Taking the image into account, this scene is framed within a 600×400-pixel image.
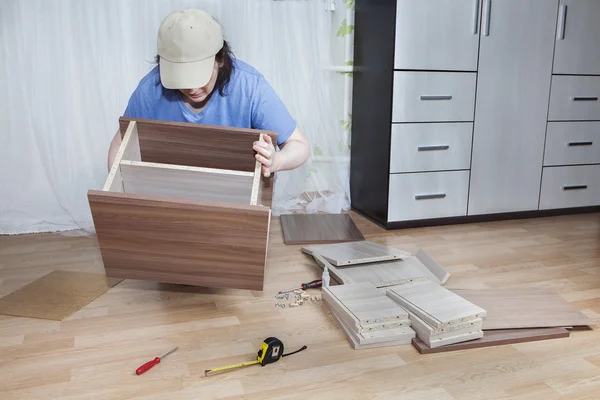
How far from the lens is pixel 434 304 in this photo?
4.65ft

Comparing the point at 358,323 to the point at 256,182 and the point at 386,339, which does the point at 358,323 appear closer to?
the point at 386,339

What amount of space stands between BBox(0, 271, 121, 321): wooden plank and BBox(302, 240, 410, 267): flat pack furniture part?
802 millimetres

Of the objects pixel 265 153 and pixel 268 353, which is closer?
pixel 268 353

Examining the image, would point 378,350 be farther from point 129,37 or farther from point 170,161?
point 129,37

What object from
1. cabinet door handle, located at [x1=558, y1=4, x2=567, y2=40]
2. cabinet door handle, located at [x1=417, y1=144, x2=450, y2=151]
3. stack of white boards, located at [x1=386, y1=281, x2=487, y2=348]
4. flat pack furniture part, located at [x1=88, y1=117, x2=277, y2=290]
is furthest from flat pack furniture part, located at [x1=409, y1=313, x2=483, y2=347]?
cabinet door handle, located at [x1=558, y1=4, x2=567, y2=40]

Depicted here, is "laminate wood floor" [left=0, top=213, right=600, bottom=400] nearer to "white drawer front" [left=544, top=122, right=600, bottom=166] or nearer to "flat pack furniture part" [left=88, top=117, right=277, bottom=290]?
"flat pack furniture part" [left=88, top=117, right=277, bottom=290]

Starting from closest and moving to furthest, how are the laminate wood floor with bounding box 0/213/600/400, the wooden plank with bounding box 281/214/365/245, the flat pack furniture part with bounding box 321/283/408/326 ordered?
1. the laminate wood floor with bounding box 0/213/600/400
2. the flat pack furniture part with bounding box 321/283/408/326
3. the wooden plank with bounding box 281/214/365/245

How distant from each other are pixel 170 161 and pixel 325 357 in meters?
0.79

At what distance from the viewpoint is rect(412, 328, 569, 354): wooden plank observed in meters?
1.34

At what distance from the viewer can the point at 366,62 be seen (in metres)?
2.62

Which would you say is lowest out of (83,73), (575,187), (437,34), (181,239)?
(575,187)

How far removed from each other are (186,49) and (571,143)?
2.29 m

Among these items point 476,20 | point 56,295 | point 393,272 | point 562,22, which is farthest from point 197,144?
point 562,22

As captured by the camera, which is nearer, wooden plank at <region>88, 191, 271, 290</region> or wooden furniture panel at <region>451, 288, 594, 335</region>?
wooden plank at <region>88, 191, 271, 290</region>
